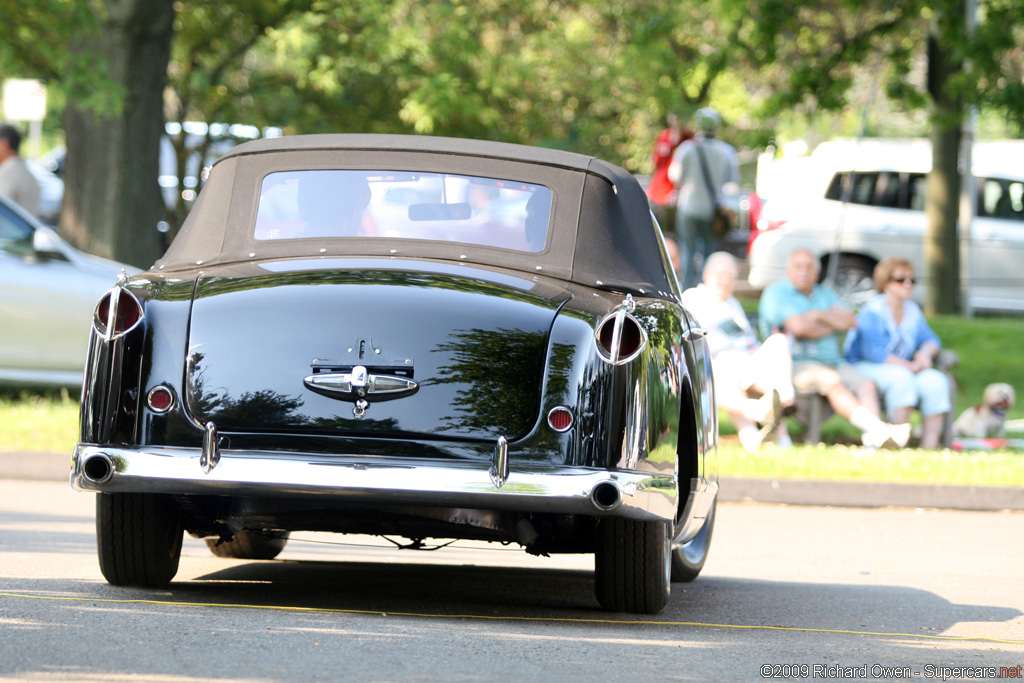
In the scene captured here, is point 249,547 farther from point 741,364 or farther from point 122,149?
point 122,149

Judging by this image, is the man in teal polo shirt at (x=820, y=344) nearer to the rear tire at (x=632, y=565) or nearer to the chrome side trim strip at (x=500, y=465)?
the rear tire at (x=632, y=565)

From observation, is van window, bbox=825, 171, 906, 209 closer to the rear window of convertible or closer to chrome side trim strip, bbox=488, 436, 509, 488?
the rear window of convertible

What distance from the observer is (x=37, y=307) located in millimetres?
12469

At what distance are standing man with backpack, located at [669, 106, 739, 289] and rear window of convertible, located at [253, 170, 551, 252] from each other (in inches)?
465

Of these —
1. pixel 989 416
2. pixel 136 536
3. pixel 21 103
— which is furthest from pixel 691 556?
pixel 21 103

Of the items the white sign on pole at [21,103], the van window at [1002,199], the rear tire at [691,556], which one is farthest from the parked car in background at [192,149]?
the rear tire at [691,556]

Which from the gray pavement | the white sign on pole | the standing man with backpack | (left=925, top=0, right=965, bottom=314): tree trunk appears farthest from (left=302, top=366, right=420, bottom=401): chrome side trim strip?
the white sign on pole

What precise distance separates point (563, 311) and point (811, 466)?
5.83 m

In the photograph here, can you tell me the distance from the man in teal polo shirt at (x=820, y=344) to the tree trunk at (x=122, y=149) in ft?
19.9

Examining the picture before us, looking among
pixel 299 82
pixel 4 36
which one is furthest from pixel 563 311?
pixel 299 82

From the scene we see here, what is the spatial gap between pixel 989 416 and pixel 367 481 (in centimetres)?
901

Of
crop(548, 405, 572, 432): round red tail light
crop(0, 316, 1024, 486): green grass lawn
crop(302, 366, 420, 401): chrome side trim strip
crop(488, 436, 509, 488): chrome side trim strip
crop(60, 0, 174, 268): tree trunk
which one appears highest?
crop(60, 0, 174, 268): tree trunk

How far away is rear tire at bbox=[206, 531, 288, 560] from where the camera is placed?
696 centimetres

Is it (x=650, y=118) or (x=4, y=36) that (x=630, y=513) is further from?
(x=650, y=118)
